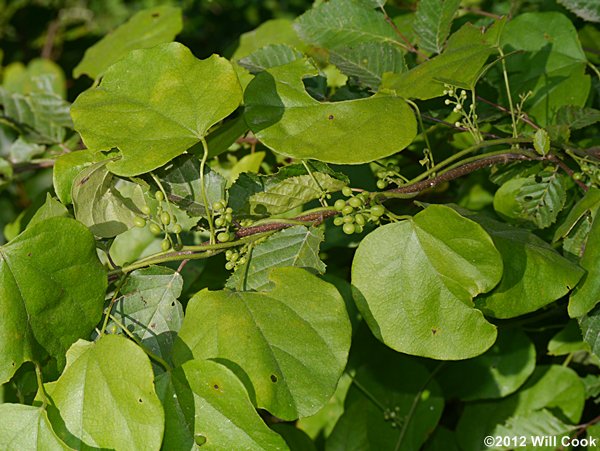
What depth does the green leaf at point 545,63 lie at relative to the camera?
41.9 inches

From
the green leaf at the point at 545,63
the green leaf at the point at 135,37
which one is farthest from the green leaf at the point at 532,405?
the green leaf at the point at 135,37

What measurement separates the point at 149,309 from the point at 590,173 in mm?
579

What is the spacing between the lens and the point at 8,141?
1523 mm

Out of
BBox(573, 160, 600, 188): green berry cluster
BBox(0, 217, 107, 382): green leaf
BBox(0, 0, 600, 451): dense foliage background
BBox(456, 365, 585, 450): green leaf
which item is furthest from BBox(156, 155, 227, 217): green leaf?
BBox(456, 365, 585, 450): green leaf

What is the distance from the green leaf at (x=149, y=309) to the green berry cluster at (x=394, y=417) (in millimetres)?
419

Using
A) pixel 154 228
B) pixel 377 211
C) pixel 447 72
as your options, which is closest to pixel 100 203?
pixel 154 228

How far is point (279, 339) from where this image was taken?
74 centimetres

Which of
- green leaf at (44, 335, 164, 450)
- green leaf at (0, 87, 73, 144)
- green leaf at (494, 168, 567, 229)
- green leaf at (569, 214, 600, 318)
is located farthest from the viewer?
green leaf at (0, 87, 73, 144)

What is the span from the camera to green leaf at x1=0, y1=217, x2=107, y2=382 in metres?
0.73

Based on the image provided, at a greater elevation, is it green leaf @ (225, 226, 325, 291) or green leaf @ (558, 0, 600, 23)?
green leaf @ (558, 0, 600, 23)

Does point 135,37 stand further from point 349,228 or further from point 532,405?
point 532,405

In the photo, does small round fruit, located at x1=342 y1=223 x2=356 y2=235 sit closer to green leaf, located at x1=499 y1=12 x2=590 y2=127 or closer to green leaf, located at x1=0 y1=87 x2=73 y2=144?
green leaf, located at x1=499 y1=12 x2=590 y2=127

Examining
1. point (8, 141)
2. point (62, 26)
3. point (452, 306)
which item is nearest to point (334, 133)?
point (452, 306)

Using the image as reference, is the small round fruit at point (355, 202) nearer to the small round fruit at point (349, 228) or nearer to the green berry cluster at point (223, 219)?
the small round fruit at point (349, 228)
